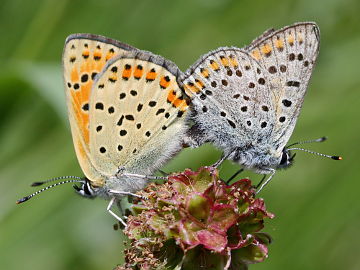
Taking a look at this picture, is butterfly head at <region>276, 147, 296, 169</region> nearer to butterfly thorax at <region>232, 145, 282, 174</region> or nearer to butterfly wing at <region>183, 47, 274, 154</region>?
butterfly thorax at <region>232, 145, 282, 174</region>

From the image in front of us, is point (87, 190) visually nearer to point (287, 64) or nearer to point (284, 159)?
point (284, 159)

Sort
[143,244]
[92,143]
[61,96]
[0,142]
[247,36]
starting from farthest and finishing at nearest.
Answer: [247,36] < [0,142] < [61,96] < [92,143] < [143,244]

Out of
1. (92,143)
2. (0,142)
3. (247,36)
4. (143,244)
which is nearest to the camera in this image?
(143,244)

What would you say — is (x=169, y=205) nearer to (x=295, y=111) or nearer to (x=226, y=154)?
(x=226, y=154)

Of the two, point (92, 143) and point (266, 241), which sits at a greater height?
point (266, 241)

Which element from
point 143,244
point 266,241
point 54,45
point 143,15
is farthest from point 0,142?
point 266,241

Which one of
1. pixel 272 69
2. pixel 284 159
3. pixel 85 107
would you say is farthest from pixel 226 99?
pixel 85 107
